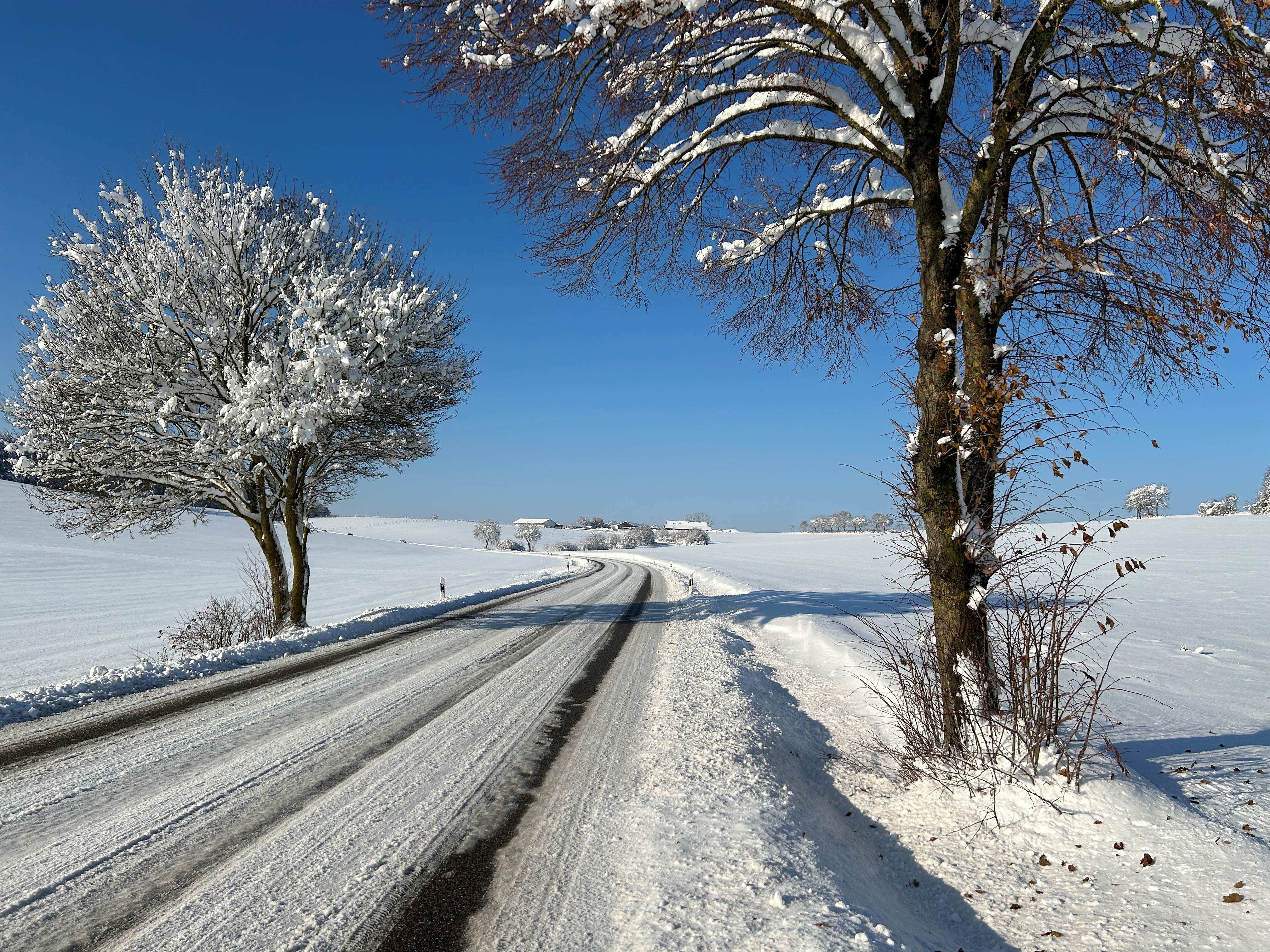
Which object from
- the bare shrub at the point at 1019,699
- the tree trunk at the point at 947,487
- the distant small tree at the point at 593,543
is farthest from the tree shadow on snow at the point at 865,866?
the distant small tree at the point at 593,543

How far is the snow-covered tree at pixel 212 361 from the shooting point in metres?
10.5

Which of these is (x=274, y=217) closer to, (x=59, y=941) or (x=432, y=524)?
(x=59, y=941)

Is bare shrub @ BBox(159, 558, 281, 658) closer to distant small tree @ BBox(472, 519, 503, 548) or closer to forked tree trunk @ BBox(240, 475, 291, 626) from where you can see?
forked tree trunk @ BBox(240, 475, 291, 626)

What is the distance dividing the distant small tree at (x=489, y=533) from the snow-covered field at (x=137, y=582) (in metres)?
42.6

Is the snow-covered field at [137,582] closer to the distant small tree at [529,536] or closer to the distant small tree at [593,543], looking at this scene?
the distant small tree at [593,543]

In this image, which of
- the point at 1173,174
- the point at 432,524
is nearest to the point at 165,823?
the point at 1173,174

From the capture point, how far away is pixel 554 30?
3793mm

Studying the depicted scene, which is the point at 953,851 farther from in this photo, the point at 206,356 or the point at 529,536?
the point at 529,536

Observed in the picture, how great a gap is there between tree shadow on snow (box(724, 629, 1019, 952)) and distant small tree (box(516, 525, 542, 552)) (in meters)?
117

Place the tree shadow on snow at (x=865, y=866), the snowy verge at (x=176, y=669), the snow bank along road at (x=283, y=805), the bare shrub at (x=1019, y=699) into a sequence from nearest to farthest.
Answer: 1. the snow bank along road at (x=283, y=805)
2. the tree shadow on snow at (x=865, y=866)
3. the bare shrub at (x=1019, y=699)
4. the snowy verge at (x=176, y=669)

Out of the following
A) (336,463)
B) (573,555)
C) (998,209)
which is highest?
(998,209)

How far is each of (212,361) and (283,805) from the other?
36.6 feet

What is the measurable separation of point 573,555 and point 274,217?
75663mm

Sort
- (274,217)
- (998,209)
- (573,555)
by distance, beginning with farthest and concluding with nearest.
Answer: (573,555), (274,217), (998,209)
